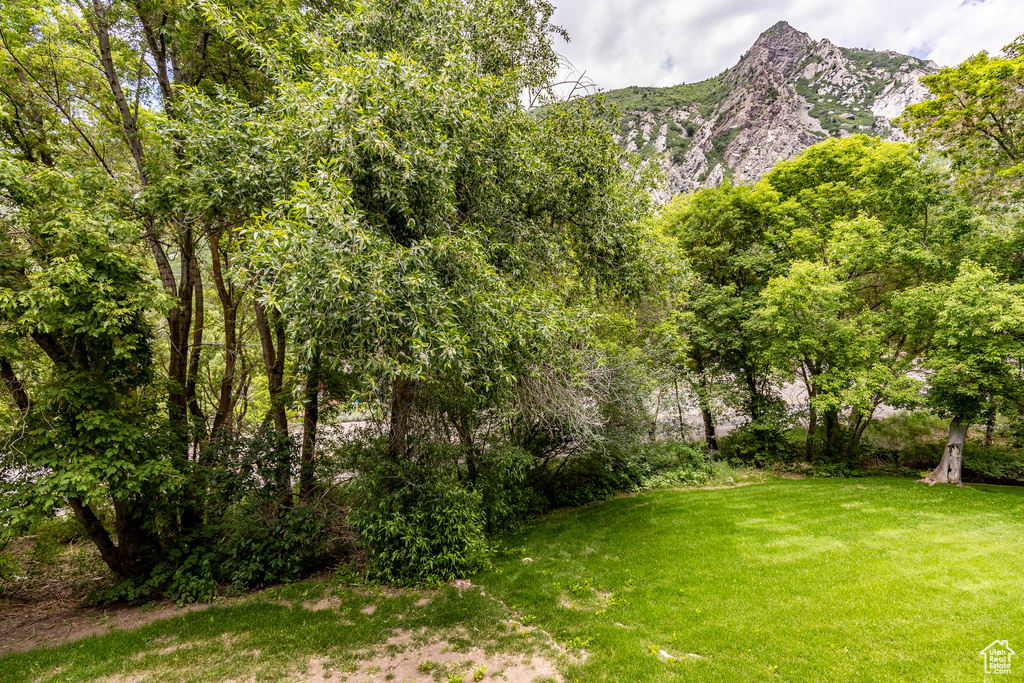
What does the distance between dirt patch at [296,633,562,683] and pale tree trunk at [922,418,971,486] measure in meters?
14.4

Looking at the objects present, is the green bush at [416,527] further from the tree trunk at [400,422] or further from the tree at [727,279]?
the tree at [727,279]

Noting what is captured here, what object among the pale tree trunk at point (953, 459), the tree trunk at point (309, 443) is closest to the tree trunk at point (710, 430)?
the pale tree trunk at point (953, 459)

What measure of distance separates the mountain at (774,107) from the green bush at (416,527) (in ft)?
245

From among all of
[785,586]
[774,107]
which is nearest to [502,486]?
[785,586]

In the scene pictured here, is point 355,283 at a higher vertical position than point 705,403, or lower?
higher

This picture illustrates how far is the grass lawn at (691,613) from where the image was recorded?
4629 mm

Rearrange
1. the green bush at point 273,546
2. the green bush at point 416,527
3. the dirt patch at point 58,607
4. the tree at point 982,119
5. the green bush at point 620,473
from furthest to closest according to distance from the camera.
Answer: the green bush at point 620,473 → the tree at point 982,119 → the green bush at point 273,546 → the green bush at point 416,527 → the dirt patch at point 58,607

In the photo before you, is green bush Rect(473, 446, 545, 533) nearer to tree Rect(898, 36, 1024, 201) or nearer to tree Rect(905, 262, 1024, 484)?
tree Rect(905, 262, 1024, 484)

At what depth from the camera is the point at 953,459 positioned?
38.7ft

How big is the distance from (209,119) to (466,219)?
428cm

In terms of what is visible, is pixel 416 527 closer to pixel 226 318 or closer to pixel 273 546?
pixel 273 546

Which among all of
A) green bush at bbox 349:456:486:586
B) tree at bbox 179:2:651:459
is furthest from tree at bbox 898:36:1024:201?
green bush at bbox 349:456:486:586

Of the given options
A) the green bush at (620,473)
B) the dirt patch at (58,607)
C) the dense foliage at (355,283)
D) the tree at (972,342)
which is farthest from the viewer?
the green bush at (620,473)

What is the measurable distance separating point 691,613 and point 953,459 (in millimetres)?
12325
